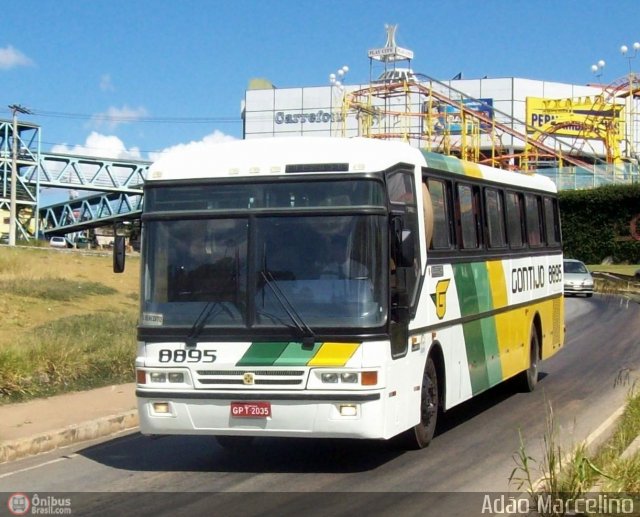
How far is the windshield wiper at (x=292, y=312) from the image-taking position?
8.65m

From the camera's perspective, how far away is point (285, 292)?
886 cm

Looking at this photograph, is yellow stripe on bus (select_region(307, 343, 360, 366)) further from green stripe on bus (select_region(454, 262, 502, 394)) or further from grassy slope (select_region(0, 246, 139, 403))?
grassy slope (select_region(0, 246, 139, 403))

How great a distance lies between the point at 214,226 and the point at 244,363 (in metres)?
1.34

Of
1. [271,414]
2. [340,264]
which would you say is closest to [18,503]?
[271,414]

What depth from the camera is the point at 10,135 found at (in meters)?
96.6

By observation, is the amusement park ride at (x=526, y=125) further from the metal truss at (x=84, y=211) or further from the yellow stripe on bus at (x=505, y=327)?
the yellow stripe on bus at (x=505, y=327)

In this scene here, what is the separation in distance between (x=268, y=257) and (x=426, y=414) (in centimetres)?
252

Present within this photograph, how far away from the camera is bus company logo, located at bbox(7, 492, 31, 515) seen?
7915mm

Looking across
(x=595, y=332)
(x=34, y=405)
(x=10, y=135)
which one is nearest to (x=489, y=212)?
(x=34, y=405)

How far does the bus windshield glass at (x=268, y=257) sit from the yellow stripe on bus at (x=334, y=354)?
6.4 inches

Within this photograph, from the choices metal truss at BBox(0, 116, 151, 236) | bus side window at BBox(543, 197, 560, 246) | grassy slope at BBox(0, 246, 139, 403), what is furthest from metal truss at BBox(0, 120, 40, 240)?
bus side window at BBox(543, 197, 560, 246)

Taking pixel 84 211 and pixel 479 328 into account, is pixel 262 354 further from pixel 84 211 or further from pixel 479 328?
pixel 84 211

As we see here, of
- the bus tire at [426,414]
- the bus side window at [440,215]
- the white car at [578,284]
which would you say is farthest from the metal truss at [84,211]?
the bus tire at [426,414]

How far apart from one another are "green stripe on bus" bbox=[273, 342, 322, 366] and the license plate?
0.40 metres
